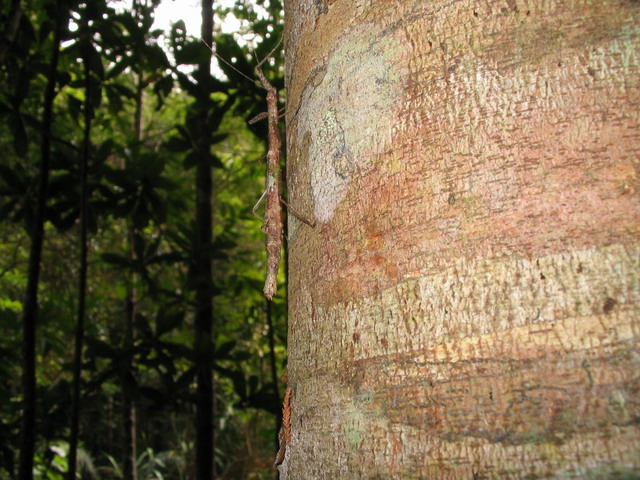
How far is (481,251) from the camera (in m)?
0.69

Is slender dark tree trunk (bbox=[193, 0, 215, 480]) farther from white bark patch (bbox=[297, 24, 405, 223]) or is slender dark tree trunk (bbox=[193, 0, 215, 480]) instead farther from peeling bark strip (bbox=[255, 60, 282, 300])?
white bark patch (bbox=[297, 24, 405, 223])

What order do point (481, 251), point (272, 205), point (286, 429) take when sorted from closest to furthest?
point (481, 251), point (286, 429), point (272, 205)

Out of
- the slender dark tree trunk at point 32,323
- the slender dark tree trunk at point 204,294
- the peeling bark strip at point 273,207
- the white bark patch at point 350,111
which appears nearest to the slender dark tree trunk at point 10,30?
the slender dark tree trunk at point 32,323

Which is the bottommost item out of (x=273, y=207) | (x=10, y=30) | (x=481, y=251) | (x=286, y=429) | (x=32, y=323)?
(x=286, y=429)

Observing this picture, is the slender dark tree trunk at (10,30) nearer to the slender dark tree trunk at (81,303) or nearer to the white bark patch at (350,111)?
the slender dark tree trunk at (81,303)

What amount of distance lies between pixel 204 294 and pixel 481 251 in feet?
12.4

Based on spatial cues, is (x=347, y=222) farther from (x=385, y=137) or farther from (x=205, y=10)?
(x=205, y=10)

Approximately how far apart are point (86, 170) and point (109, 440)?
768 cm

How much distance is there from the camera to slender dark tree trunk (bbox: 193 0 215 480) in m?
4.06

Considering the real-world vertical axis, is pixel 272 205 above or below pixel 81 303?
above

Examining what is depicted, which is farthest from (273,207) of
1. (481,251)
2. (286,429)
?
(481,251)

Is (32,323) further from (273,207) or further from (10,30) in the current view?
(273,207)

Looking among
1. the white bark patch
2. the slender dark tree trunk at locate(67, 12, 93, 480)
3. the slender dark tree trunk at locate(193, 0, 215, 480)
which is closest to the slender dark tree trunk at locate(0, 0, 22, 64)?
the slender dark tree trunk at locate(67, 12, 93, 480)

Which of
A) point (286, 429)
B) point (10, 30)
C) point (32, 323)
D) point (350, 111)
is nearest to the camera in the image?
point (350, 111)
